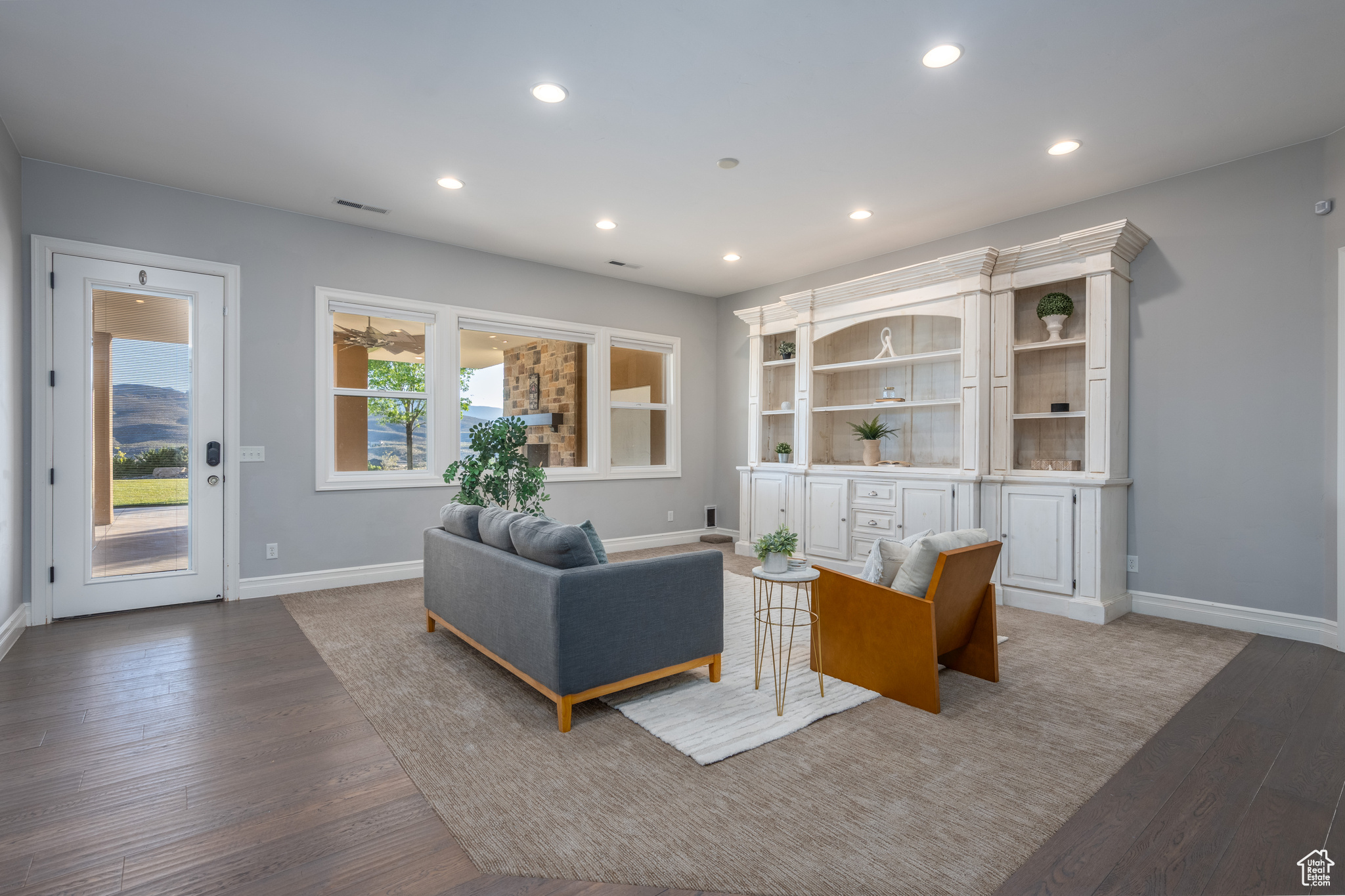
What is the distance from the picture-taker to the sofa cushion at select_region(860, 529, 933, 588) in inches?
115

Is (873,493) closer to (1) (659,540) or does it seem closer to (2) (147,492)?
(1) (659,540)

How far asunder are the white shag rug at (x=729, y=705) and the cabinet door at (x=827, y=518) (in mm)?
2223

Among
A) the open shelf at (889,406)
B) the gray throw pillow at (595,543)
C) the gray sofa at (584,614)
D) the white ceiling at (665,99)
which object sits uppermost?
the white ceiling at (665,99)

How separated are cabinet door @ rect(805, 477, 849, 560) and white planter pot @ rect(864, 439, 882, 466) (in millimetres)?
261

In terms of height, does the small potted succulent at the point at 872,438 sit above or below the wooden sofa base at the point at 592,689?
above

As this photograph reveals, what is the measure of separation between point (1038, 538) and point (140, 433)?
593 centimetres

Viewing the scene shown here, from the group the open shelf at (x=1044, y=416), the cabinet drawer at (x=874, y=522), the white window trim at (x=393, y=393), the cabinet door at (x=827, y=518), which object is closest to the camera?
the open shelf at (x=1044, y=416)

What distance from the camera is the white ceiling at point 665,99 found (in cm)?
260

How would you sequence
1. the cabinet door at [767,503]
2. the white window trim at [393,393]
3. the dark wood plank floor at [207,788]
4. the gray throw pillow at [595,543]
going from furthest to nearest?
the cabinet door at [767,503], the white window trim at [393,393], the gray throw pillow at [595,543], the dark wood plank floor at [207,788]

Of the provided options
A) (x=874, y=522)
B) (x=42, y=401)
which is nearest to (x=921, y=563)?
(x=874, y=522)

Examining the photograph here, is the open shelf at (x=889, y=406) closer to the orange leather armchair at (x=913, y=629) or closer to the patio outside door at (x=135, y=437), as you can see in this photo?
the orange leather armchair at (x=913, y=629)

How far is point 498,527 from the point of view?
3.08m

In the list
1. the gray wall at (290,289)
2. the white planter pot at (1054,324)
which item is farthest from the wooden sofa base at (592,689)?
the white planter pot at (1054,324)

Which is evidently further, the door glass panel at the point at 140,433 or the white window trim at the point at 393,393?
the white window trim at the point at 393,393
